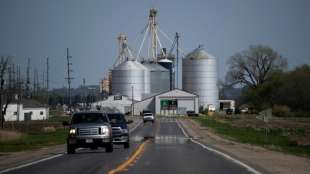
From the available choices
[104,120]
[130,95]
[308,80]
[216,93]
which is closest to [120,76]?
[130,95]

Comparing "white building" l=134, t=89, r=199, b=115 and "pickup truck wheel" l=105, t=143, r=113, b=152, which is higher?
"white building" l=134, t=89, r=199, b=115

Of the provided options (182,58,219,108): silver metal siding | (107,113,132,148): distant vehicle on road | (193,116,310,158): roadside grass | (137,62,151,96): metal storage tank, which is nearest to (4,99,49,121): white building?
(137,62,151,96): metal storage tank

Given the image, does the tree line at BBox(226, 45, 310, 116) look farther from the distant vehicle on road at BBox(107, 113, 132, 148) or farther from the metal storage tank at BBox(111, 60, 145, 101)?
the distant vehicle on road at BBox(107, 113, 132, 148)

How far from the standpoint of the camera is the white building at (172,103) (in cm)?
13762

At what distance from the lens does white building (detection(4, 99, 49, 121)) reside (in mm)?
111438

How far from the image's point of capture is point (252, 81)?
141 m

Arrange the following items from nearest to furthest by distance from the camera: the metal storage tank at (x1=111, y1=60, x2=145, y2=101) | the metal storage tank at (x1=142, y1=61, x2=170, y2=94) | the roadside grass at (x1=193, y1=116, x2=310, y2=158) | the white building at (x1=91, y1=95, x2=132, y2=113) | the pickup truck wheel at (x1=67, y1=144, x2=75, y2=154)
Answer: the pickup truck wheel at (x1=67, y1=144, x2=75, y2=154)
the roadside grass at (x1=193, y1=116, x2=310, y2=158)
the white building at (x1=91, y1=95, x2=132, y2=113)
the metal storage tank at (x1=111, y1=60, x2=145, y2=101)
the metal storage tank at (x1=142, y1=61, x2=170, y2=94)

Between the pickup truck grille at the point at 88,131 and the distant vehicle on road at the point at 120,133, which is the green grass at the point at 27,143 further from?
the pickup truck grille at the point at 88,131

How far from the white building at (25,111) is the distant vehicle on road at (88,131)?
79.1 meters

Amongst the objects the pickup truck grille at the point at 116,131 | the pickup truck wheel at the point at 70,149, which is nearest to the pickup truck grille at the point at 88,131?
the pickup truck wheel at the point at 70,149

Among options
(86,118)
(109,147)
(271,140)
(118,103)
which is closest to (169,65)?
(118,103)

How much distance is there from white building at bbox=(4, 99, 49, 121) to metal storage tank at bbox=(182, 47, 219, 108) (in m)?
36.3

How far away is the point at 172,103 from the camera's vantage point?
138 metres

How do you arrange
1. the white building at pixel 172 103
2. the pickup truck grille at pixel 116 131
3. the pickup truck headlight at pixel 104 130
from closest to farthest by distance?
the pickup truck headlight at pixel 104 130, the pickup truck grille at pixel 116 131, the white building at pixel 172 103
